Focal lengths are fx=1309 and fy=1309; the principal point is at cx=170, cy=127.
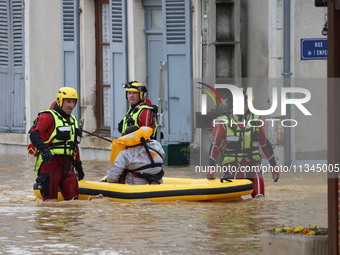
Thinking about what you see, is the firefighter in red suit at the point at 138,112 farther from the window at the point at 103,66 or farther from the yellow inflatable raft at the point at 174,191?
the window at the point at 103,66

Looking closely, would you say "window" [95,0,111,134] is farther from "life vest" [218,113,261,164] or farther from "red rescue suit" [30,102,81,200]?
"life vest" [218,113,261,164]

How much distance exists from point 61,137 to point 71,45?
378 inches

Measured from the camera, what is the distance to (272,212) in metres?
15.9

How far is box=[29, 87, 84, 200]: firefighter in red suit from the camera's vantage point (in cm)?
1641

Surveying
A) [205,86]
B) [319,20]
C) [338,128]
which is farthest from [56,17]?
[338,128]

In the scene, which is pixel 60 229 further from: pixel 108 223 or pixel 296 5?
pixel 296 5

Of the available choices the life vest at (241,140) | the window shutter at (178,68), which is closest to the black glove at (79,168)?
the life vest at (241,140)

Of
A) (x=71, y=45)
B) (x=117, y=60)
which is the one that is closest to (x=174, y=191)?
(x=117, y=60)

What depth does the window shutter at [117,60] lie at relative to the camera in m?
24.5

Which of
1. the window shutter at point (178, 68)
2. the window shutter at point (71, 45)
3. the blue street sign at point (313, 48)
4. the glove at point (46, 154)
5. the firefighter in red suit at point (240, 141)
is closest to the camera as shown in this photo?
the glove at point (46, 154)

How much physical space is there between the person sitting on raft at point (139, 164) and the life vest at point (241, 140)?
89 centimetres

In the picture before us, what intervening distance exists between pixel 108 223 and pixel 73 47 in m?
11.4

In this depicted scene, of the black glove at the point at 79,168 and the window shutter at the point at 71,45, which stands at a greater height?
the window shutter at the point at 71,45

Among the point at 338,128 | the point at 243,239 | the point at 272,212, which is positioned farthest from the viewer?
the point at 272,212
